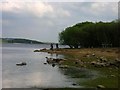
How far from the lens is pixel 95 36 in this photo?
116500mm

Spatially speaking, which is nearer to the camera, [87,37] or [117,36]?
[117,36]

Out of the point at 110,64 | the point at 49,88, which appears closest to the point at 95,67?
the point at 110,64

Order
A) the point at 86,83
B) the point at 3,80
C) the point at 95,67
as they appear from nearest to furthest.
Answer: the point at 86,83
the point at 3,80
the point at 95,67

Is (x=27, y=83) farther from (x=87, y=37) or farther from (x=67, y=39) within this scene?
(x=67, y=39)

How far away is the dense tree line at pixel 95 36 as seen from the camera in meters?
109

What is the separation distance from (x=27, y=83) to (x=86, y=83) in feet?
17.9

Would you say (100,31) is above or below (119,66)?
above

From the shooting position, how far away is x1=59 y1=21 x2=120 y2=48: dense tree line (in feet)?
358

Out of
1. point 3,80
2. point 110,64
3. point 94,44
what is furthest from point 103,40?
point 3,80

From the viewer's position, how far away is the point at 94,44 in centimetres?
12375

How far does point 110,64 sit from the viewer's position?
150 ft

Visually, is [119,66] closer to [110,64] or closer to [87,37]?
[110,64]

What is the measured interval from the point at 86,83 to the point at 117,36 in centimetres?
7950

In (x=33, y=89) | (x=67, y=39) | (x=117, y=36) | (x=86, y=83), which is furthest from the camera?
(x=67, y=39)
